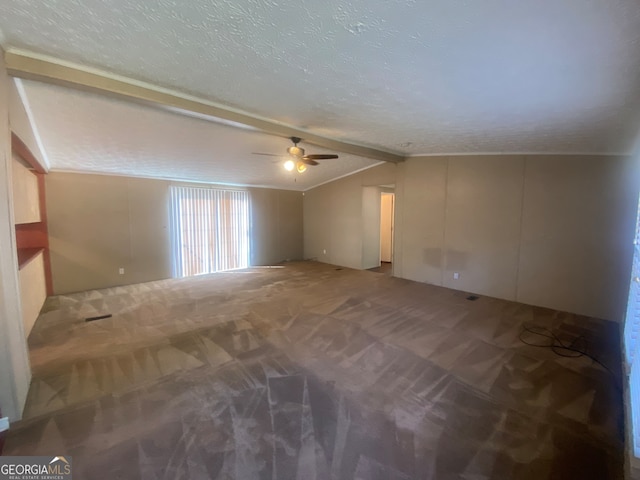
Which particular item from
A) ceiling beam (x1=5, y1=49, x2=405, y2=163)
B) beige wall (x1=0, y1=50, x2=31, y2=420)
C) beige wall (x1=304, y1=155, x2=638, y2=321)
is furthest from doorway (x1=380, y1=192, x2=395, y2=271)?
beige wall (x1=0, y1=50, x2=31, y2=420)

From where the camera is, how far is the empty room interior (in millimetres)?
1720

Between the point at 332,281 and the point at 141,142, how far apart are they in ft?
14.5

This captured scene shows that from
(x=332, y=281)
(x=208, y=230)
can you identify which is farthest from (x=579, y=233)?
(x=208, y=230)

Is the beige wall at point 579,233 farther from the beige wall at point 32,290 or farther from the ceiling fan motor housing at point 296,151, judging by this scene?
the beige wall at point 32,290

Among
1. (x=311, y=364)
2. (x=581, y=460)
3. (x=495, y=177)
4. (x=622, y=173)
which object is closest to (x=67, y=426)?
(x=311, y=364)

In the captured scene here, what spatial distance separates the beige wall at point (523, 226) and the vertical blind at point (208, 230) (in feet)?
13.2

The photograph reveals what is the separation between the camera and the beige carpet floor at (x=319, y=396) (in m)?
1.76

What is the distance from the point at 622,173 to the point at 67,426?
23.0 ft

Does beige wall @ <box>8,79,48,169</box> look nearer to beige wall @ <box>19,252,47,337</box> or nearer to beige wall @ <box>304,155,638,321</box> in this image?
beige wall @ <box>19,252,47,337</box>

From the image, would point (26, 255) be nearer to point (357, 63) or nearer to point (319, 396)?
point (319, 396)

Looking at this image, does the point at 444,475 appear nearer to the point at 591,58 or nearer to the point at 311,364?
the point at 311,364

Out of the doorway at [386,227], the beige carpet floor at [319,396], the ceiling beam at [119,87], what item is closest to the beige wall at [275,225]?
the doorway at [386,227]

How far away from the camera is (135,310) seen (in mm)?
4430

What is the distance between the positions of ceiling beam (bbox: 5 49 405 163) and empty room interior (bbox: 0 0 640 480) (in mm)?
20
